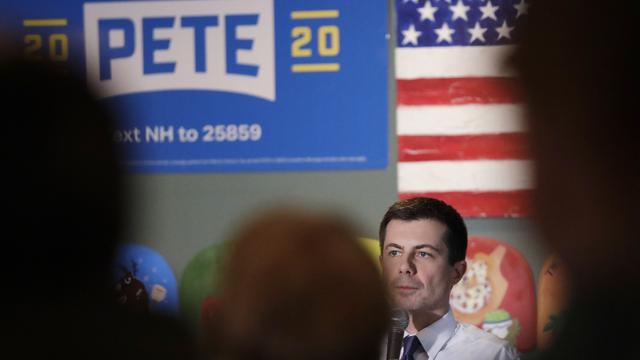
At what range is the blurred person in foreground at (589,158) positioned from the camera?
261 mm

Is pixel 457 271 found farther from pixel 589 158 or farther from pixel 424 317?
pixel 589 158

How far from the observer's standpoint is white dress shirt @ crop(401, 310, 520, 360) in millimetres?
1438

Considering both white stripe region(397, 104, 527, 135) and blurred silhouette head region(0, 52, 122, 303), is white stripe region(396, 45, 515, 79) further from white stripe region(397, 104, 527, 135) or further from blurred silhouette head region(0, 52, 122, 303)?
blurred silhouette head region(0, 52, 122, 303)

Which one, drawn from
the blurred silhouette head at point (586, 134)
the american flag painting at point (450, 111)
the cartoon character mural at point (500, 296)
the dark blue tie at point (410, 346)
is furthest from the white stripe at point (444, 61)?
the blurred silhouette head at point (586, 134)

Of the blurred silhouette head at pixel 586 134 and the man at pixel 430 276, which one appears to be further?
the man at pixel 430 276

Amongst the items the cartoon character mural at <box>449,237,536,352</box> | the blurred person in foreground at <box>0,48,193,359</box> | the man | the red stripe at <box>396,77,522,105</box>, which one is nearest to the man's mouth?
the man

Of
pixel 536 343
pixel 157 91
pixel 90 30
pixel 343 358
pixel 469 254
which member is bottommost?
pixel 536 343

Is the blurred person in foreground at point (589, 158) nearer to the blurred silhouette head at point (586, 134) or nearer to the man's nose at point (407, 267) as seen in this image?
the blurred silhouette head at point (586, 134)

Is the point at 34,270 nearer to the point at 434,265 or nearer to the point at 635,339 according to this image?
the point at 635,339

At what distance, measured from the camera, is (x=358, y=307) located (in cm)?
29

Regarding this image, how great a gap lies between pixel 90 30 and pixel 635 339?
2271mm

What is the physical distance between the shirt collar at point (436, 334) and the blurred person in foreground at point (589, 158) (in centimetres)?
118

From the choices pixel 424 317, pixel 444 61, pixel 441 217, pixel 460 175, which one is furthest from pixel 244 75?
pixel 424 317

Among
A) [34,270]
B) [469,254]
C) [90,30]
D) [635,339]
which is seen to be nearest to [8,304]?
[34,270]
